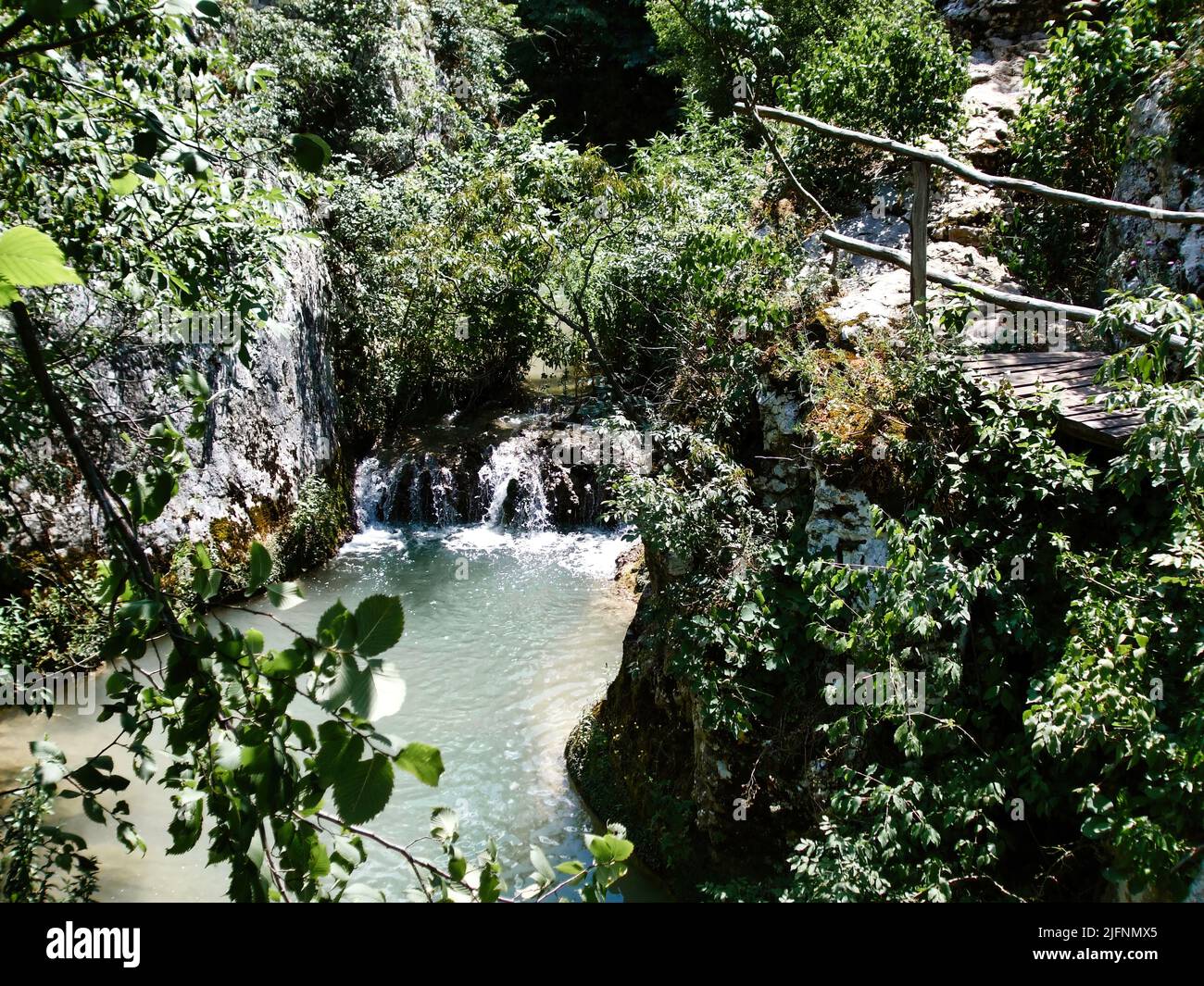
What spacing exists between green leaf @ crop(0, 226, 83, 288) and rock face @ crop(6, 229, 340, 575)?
22.9 ft

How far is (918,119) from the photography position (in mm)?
7848

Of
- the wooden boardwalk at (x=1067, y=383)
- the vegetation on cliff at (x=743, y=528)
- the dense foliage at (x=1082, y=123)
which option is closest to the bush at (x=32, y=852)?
the vegetation on cliff at (x=743, y=528)

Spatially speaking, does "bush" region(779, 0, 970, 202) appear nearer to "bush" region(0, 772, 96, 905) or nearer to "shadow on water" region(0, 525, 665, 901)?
"shadow on water" region(0, 525, 665, 901)

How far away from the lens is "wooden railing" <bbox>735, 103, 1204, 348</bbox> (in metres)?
4.74

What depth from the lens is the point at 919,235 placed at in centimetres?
565

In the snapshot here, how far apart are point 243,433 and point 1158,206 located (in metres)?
9.52

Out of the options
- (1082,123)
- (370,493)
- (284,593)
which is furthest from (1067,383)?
(370,493)

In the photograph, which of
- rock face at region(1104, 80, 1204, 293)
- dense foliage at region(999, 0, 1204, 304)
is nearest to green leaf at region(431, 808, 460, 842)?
rock face at region(1104, 80, 1204, 293)

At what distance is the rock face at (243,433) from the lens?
8164 millimetres

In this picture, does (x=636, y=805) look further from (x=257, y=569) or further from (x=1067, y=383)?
(x=257, y=569)

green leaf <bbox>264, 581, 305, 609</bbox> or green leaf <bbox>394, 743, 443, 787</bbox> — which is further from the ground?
green leaf <bbox>264, 581, 305, 609</bbox>

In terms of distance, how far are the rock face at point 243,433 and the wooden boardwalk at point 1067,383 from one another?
242 inches

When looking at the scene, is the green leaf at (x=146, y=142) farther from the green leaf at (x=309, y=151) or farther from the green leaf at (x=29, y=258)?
the green leaf at (x=29, y=258)
